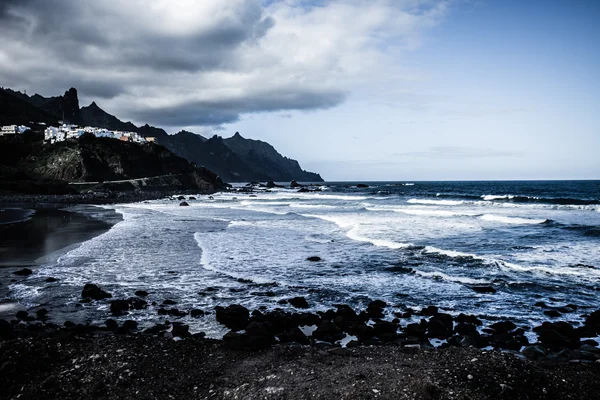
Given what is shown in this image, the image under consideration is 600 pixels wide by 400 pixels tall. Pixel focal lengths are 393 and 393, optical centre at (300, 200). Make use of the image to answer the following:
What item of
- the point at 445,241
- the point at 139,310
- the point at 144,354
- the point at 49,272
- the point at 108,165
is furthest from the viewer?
the point at 108,165

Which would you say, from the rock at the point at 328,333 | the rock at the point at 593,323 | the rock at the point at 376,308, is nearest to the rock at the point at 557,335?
the rock at the point at 593,323

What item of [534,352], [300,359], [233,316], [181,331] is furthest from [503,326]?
[181,331]

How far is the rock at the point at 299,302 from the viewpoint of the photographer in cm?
1166

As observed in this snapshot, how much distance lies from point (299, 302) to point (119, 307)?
5.10m

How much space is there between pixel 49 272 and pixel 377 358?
44.2ft

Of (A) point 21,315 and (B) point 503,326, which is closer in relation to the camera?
(B) point 503,326

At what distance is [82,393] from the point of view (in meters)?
6.18

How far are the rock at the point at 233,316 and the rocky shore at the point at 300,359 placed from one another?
0.17ft

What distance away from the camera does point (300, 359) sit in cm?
746

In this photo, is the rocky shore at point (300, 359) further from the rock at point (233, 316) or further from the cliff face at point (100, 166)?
the cliff face at point (100, 166)

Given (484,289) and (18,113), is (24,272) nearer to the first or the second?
(484,289)

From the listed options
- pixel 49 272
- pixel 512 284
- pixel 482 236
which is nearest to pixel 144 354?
pixel 49 272

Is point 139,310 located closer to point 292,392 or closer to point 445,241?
point 292,392

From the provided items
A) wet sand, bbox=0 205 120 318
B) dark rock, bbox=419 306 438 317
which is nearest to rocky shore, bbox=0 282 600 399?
dark rock, bbox=419 306 438 317
